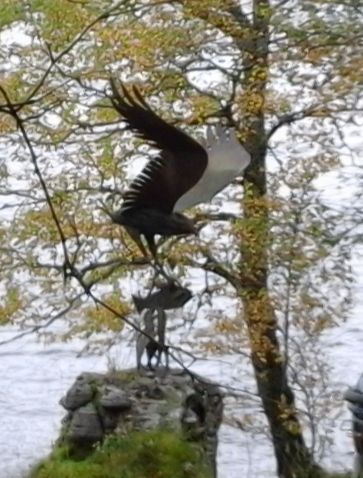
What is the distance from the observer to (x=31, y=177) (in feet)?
18.2

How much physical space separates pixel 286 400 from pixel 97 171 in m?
1.30

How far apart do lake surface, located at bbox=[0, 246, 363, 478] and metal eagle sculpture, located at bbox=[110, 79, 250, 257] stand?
300cm

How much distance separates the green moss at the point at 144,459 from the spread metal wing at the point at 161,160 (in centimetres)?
164

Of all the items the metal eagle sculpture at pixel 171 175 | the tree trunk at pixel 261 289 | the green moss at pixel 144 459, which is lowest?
the green moss at pixel 144 459

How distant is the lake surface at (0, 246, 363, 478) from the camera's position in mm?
5676

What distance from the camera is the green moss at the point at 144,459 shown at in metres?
3.79

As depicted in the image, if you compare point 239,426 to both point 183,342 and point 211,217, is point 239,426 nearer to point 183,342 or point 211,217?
point 183,342

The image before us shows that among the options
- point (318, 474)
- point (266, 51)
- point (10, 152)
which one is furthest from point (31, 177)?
point (318, 474)

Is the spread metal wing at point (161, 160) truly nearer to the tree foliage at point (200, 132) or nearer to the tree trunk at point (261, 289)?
the tree foliage at point (200, 132)

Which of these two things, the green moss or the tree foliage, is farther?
the tree foliage

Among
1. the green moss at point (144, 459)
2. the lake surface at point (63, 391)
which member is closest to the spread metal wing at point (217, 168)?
the green moss at point (144, 459)

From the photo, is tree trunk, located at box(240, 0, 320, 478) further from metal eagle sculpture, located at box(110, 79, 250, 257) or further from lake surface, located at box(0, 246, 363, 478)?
metal eagle sculpture, located at box(110, 79, 250, 257)

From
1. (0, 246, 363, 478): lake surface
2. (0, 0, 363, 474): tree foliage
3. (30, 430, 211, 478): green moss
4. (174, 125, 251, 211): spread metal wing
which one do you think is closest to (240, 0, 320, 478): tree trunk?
(0, 0, 363, 474): tree foliage

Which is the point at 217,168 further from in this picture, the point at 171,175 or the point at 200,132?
the point at 200,132
